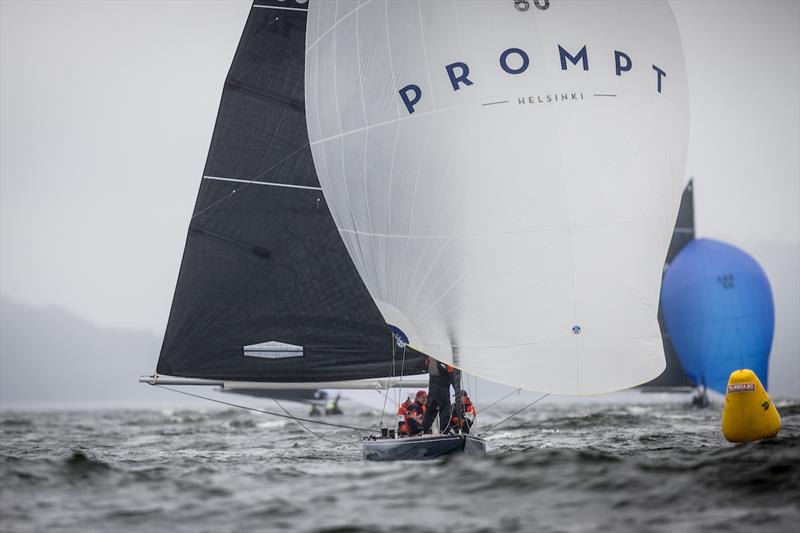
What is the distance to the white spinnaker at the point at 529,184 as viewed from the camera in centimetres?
1200

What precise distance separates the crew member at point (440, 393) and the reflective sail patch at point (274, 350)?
3.24 m

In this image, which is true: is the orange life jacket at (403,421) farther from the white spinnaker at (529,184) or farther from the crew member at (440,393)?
the white spinnaker at (529,184)

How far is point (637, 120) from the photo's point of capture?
12516mm

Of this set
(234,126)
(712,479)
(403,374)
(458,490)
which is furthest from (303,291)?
(712,479)

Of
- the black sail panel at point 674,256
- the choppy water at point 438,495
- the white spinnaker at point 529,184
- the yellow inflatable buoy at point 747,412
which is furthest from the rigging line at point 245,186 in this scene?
the black sail panel at point 674,256

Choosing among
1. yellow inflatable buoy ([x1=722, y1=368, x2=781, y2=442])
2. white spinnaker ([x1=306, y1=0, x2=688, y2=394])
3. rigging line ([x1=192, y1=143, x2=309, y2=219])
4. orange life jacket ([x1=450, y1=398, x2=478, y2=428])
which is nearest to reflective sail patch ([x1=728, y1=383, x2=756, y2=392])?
yellow inflatable buoy ([x1=722, y1=368, x2=781, y2=442])

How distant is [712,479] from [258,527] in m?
4.53

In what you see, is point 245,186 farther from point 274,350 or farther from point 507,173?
point 507,173

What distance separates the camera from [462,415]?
13.2 meters

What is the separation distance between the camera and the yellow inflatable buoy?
1394cm

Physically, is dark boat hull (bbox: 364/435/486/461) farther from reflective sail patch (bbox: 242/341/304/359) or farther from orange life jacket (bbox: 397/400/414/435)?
reflective sail patch (bbox: 242/341/304/359)

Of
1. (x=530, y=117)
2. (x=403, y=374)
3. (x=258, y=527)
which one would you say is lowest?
(x=258, y=527)

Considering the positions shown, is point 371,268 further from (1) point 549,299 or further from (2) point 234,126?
(2) point 234,126

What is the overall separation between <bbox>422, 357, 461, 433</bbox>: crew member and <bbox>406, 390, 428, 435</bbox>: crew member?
0.88 feet
